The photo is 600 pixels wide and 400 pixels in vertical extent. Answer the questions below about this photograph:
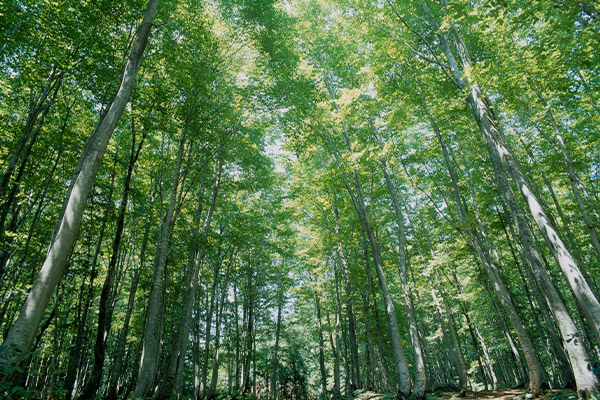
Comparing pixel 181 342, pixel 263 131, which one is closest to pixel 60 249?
pixel 181 342

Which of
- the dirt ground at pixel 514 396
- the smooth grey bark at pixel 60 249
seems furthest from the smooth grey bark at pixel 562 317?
the smooth grey bark at pixel 60 249

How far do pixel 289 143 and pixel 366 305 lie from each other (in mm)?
8447

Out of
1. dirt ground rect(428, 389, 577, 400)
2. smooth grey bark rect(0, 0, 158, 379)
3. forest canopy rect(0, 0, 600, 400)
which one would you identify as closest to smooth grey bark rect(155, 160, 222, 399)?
forest canopy rect(0, 0, 600, 400)

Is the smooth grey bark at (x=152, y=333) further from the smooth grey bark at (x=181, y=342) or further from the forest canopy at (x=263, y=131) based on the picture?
the smooth grey bark at (x=181, y=342)

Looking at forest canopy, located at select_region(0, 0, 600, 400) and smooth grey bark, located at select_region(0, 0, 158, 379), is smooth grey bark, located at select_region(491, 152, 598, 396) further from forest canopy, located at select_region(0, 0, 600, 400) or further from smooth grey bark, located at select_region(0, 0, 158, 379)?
smooth grey bark, located at select_region(0, 0, 158, 379)

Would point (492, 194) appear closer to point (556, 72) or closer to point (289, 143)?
point (556, 72)

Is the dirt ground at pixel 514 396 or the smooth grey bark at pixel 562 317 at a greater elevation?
the smooth grey bark at pixel 562 317

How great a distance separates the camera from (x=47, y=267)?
3182 mm

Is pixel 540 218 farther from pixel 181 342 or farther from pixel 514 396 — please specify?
pixel 181 342

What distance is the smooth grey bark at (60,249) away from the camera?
111 inches

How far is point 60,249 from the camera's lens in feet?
10.9

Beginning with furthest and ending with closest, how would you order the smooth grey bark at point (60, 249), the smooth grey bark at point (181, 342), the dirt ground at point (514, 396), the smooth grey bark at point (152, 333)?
the smooth grey bark at point (181, 342)
the smooth grey bark at point (152, 333)
the dirt ground at point (514, 396)
the smooth grey bark at point (60, 249)

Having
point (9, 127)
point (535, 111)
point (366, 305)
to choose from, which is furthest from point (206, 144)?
point (535, 111)

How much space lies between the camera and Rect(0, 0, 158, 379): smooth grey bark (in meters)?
2.82
